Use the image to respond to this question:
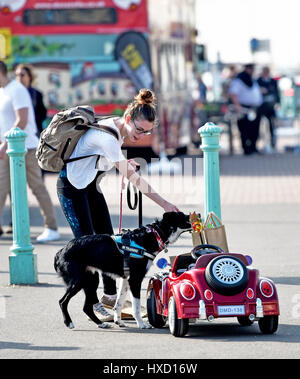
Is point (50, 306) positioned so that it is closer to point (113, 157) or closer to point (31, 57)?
point (113, 157)

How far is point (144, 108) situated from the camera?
7160 millimetres

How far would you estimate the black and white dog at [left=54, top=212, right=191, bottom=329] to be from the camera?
6.93 m

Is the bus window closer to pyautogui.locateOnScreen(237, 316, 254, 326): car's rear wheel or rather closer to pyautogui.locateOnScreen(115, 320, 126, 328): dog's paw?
pyautogui.locateOnScreen(115, 320, 126, 328): dog's paw

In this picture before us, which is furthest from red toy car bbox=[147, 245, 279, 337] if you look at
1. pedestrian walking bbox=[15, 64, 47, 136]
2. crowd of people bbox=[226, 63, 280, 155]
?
crowd of people bbox=[226, 63, 280, 155]

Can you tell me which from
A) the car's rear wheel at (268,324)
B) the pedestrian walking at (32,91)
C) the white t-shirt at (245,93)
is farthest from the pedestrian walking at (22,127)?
the white t-shirt at (245,93)

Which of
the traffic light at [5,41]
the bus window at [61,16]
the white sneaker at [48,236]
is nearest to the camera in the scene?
the white sneaker at [48,236]

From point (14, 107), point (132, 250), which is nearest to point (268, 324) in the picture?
point (132, 250)

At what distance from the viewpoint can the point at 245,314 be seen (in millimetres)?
6559

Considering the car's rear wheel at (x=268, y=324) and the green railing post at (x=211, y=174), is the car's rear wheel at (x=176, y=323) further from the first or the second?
the green railing post at (x=211, y=174)

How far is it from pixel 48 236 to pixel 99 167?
423 cm

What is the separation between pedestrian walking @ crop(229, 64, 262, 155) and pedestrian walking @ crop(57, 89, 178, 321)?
50.0 ft

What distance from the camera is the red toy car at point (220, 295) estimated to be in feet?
21.5

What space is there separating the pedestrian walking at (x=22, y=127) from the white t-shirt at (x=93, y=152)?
11.3 feet
